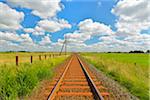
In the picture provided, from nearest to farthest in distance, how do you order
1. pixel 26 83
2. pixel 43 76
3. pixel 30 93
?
pixel 30 93 < pixel 26 83 < pixel 43 76

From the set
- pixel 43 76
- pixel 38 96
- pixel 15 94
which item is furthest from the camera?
pixel 43 76

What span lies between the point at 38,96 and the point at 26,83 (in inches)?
51.9

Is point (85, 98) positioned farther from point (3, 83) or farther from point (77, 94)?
point (3, 83)

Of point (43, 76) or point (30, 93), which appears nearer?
point (30, 93)

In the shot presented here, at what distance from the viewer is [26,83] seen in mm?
8891

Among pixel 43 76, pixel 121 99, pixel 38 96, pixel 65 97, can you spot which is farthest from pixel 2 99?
pixel 43 76

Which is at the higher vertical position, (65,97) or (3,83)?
(3,83)

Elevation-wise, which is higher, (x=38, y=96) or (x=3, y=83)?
(x=3, y=83)

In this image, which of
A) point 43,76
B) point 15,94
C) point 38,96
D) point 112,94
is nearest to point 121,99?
point 112,94

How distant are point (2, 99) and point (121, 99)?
357 cm

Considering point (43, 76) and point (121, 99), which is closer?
point (121, 99)

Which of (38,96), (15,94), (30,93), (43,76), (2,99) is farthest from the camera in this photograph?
(43,76)

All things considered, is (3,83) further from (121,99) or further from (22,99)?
(121,99)

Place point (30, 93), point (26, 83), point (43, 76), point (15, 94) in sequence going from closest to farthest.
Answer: point (15, 94) < point (30, 93) < point (26, 83) < point (43, 76)
